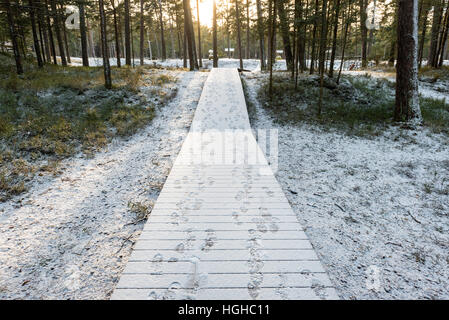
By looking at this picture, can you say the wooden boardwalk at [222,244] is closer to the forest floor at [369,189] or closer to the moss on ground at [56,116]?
the forest floor at [369,189]

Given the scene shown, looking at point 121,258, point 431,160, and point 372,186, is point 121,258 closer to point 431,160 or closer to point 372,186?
point 372,186

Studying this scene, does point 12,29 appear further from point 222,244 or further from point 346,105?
point 346,105

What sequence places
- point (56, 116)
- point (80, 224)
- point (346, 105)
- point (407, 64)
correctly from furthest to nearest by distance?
point (346, 105), point (56, 116), point (407, 64), point (80, 224)

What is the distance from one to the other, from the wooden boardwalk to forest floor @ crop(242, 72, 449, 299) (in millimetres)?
548

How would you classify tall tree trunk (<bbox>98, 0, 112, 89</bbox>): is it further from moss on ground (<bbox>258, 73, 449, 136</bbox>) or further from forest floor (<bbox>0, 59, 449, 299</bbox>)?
moss on ground (<bbox>258, 73, 449, 136</bbox>)

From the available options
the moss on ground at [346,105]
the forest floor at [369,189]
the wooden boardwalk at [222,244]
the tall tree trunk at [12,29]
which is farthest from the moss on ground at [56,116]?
the moss on ground at [346,105]

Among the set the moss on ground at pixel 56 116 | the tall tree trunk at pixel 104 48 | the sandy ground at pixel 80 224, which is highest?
the tall tree trunk at pixel 104 48

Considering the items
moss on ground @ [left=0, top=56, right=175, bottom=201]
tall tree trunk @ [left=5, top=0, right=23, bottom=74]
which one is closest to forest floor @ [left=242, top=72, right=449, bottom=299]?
moss on ground @ [left=0, top=56, right=175, bottom=201]

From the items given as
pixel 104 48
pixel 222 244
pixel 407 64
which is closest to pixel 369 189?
pixel 222 244

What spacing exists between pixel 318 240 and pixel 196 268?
2159 millimetres

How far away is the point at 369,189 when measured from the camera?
18.8 feet

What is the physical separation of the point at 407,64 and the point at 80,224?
1144 centimetres

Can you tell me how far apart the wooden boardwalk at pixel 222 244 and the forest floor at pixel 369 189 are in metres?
0.55

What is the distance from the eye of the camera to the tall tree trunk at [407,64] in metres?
8.75
